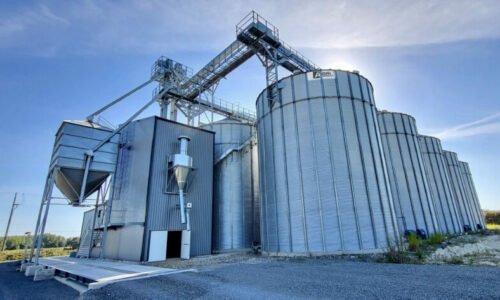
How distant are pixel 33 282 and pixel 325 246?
1359cm

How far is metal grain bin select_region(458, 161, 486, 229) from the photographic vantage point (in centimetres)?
3306

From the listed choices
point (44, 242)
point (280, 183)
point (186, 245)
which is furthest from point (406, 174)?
point (44, 242)

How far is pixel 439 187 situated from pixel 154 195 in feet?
90.1

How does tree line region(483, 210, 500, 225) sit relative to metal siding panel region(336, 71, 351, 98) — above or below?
below

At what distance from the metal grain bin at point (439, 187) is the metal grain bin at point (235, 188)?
56.5 feet

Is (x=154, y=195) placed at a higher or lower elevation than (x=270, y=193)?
higher

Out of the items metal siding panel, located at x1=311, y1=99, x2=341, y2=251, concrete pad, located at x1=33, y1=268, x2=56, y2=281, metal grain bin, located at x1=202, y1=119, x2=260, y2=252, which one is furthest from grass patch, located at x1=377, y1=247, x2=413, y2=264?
concrete pad, located at x1=33, y1=268, x2=56, y2=281

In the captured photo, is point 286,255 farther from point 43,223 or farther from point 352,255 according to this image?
point 43,223

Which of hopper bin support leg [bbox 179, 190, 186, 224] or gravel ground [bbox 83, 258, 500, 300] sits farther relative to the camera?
hopper bin support leg [bbox 179, 190, 186, 224]

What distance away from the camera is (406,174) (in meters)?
21.0

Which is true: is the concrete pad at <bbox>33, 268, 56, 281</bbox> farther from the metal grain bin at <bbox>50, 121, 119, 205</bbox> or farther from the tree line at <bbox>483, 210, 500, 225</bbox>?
the tree line at <bbox>483, 210, 500, 225</bbox>

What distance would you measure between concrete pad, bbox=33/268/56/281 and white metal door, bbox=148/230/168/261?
15.7ft

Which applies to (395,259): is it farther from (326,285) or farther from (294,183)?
(294,183)

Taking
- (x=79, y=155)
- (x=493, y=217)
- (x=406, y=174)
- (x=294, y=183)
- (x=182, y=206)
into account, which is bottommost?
(x=493, y=217)
